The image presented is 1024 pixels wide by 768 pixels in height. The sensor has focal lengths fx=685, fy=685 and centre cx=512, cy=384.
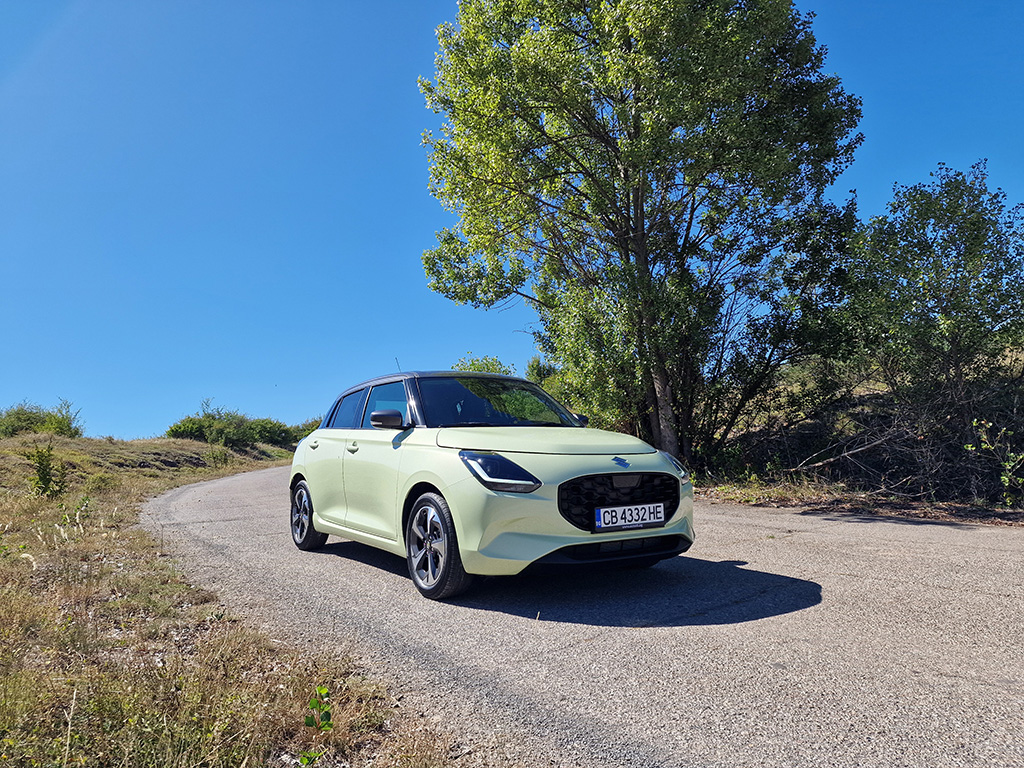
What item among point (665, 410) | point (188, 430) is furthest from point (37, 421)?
point (665, 410)

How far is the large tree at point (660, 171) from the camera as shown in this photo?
12.0 meters

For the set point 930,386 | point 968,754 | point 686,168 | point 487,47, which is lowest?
point 968,754

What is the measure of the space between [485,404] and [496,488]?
147 cm

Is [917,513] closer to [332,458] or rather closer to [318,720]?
[332,458]

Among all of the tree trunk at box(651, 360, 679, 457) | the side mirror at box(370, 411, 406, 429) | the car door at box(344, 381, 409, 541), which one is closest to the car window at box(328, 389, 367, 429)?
the car door at box(344, 381, 409, 541)

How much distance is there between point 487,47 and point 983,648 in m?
13.3

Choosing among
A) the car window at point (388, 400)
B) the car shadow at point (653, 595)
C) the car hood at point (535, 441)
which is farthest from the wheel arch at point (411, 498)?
the car window at point (388, 400)

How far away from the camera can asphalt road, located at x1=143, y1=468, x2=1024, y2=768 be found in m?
2.59

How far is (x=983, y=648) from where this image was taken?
3.54m

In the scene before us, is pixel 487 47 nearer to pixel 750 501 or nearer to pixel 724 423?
pixel 724 423

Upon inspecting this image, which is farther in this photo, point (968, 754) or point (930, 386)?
point (930, 386)

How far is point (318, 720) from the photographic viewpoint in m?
2.73

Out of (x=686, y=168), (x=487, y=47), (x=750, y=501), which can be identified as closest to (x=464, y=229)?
(x=487, y=47)

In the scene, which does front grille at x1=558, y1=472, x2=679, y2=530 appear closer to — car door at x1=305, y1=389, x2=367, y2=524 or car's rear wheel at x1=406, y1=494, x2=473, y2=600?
car's rear wheel at x1=406, y1=494, x2=473, y2=600
